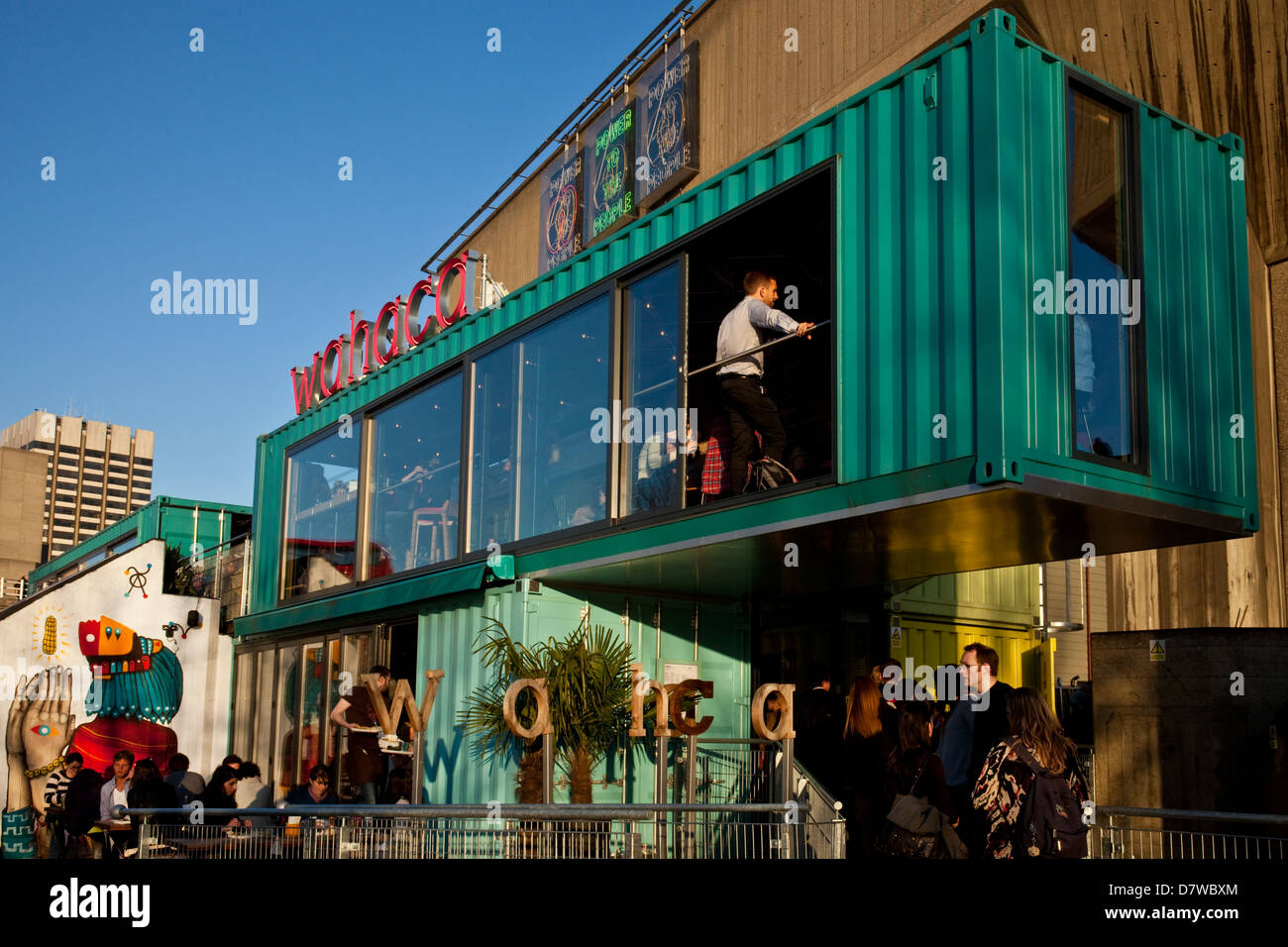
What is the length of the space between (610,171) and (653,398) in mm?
20005

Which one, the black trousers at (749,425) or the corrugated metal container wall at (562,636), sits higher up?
the black trousers at (749,425)

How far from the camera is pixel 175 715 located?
1859 centimetres

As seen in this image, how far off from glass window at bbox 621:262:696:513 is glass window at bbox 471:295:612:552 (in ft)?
1.05

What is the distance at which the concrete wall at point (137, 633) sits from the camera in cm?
1788

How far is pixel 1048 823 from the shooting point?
5898 mm

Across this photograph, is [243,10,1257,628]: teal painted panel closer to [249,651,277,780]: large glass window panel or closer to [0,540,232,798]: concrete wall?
[249,651,277,780]: large glass window panel

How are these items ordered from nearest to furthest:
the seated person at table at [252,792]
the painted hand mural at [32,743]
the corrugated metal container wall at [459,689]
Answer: the corrugated metal container wall at [459,689] → the seated person at table at [252,792] → the painted hand mural at [32,743]

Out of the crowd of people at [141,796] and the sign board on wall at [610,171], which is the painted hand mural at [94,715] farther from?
the sign board on wall at [610,171]

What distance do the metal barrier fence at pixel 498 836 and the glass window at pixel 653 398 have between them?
Answer: 286 cm

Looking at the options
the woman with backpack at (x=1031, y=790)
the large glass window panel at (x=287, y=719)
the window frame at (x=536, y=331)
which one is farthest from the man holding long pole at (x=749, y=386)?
the large glass window panel at (x=287, y=719)

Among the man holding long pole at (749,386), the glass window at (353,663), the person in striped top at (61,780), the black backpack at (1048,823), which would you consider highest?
the man holding long pole at (749,386)

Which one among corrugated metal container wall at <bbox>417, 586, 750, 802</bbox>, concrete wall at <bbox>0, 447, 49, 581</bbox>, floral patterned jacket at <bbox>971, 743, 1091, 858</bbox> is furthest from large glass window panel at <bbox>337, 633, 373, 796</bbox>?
concrete wall at <bbox>0, 447, 49, 581</bbox>

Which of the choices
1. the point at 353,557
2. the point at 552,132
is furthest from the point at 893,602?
the point at 552,132
